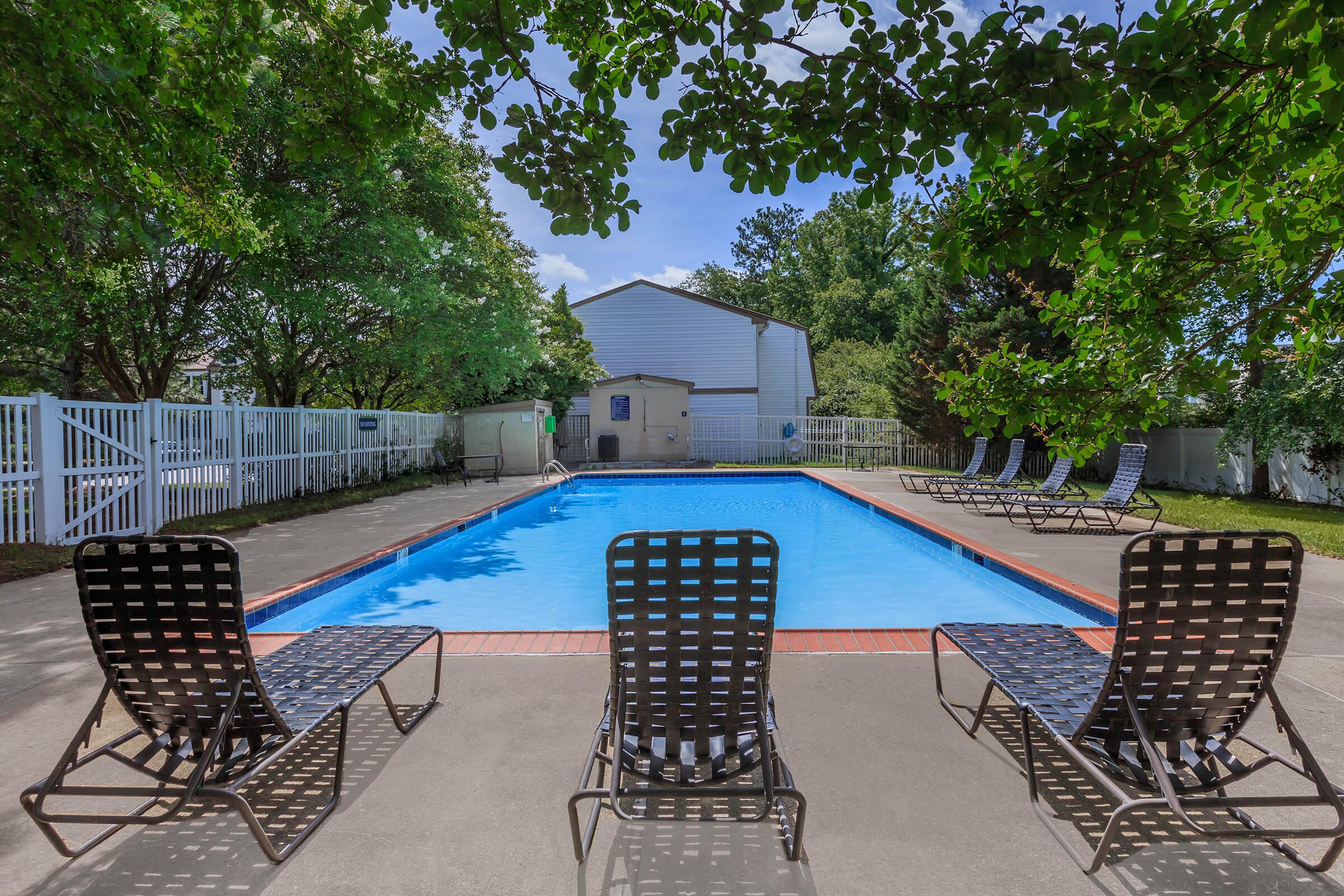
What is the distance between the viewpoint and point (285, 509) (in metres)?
10.1

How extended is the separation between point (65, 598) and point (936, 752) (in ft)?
20.9

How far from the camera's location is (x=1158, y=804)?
1.94 meters

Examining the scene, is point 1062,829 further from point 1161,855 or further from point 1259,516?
point 1259,516

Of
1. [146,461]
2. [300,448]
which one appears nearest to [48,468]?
[146,461]

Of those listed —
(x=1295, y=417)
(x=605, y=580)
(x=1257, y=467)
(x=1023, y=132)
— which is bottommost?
(x=605, y=580)

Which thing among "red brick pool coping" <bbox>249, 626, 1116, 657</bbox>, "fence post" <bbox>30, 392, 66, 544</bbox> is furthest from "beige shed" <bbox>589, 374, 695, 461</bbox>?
"red brick pool coping" <bbox>249, 626, 1116, 657</bbox>

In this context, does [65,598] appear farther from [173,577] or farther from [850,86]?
[850,86]

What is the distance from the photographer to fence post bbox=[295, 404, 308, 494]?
11.5 metres

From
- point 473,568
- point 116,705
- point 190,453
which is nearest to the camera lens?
point 116,705

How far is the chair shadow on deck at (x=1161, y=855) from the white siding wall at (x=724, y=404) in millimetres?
22497

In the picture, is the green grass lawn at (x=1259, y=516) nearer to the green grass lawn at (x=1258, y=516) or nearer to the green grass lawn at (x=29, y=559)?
the green grass lawn at (x=1258, y=516)

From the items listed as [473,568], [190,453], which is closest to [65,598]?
[473,568]

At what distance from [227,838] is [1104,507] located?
967cm

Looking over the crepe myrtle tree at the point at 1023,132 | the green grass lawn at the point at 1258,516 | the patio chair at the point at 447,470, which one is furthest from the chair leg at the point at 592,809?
the patio chair at the point at 447,470
